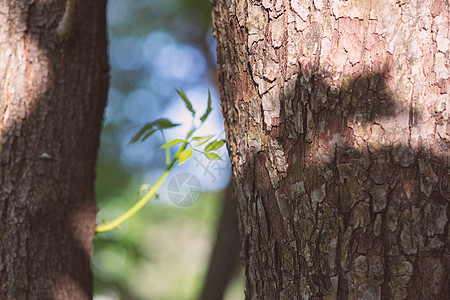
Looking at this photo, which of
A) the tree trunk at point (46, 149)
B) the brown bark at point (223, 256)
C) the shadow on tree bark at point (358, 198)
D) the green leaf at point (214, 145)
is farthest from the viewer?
the brown bark at point (223, 256)

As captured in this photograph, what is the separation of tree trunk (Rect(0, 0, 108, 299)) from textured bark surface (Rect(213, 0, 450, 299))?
2.42 ft

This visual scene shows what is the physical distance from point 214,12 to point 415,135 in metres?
0.61

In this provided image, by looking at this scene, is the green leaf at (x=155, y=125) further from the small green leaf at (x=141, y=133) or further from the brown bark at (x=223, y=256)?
the brown bark at (x=223, y=256)

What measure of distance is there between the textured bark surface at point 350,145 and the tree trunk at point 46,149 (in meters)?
0.74

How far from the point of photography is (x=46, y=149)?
4.51ft

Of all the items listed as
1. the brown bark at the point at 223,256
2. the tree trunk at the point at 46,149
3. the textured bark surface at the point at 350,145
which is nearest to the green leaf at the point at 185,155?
the textured bark surface at the point at 350,145

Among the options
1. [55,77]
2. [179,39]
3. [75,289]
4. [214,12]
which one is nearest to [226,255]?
[75,289]

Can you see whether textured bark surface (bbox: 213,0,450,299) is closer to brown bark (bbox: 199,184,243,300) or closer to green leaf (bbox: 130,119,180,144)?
green leaf (bbox: 130,119,180,144)

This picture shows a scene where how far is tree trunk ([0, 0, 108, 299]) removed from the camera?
1.31 m

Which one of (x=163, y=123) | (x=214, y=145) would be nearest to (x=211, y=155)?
(x=214, y=145)

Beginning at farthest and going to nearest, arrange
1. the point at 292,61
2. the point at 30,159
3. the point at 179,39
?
the point at 179,39 → the point at 30,159 → the point at 292,61

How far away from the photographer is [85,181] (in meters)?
1.49

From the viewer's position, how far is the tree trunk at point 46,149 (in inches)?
51.7

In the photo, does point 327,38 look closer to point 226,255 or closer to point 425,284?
point 425,284
